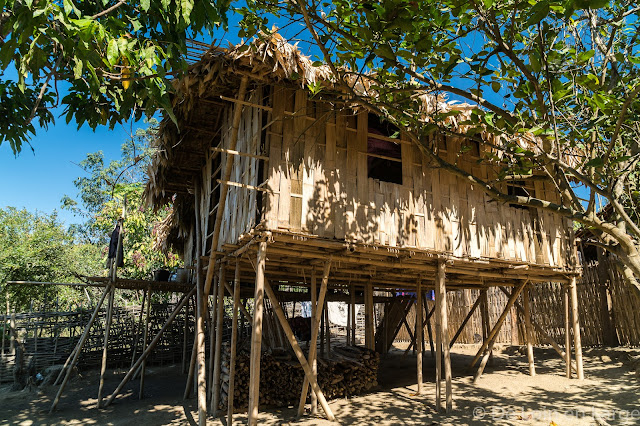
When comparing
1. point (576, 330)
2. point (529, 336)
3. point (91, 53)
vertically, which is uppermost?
point (91, 53)

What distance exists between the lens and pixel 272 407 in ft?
23.1

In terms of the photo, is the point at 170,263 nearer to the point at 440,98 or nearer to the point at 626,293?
the point at 440,98

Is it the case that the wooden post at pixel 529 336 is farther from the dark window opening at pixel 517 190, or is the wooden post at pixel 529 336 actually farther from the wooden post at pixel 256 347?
the wooden post at pixel 256 347

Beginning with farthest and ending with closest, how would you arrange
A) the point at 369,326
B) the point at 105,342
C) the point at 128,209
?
the point at 128,209
the point at 369,326
the point at 105,342

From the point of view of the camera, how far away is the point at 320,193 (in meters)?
5.90

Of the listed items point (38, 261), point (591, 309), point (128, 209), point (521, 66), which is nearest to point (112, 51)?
point (521, 66)

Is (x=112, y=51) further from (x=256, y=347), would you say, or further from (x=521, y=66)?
(x=256, y=347)

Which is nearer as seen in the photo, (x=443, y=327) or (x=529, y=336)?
(x=443, y=327)

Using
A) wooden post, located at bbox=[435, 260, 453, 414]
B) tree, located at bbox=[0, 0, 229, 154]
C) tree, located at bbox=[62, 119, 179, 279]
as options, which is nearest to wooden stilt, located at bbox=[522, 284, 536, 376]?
wooden post, located at bbox=[435, 260, 453, 414]

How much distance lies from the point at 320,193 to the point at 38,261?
12.0 m

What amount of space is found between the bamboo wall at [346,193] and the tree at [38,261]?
8.35 m

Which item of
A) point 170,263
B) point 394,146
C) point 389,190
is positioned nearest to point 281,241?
point 389,190

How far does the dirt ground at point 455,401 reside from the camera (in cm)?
594

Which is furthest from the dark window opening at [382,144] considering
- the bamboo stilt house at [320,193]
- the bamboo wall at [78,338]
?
the bamboo wall at [78,338]
